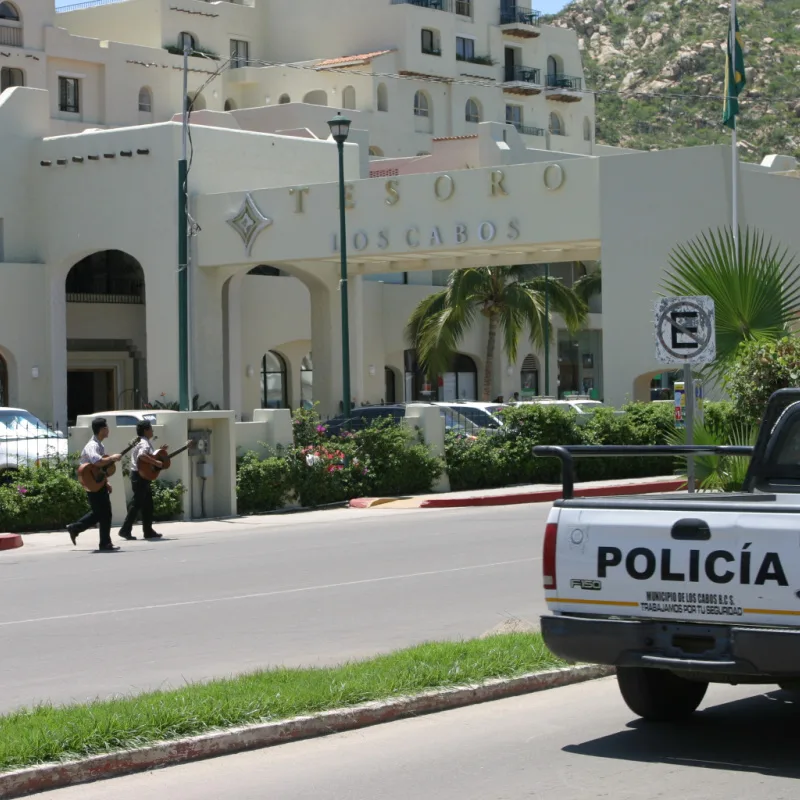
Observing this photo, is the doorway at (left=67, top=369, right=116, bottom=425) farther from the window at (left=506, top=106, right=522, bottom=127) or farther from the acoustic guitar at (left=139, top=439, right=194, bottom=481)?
the window at (left=506, top=106, right=522, bottom=127)

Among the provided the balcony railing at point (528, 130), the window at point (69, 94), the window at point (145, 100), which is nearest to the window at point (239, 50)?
the window at point (145, 100)

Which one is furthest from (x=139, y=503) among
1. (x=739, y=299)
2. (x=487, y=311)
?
(x=487, y=311)

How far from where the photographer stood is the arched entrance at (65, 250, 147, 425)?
4925 centimetres

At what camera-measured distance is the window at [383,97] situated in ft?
229

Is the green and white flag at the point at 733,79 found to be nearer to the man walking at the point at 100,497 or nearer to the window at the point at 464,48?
the man walking at the point at 100,497

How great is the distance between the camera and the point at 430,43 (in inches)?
2901

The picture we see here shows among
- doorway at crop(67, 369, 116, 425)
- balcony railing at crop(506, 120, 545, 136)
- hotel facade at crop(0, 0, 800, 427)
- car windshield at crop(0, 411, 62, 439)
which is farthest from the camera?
balcony railing at crop(506, 120, 545, 136)

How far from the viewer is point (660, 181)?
113ft

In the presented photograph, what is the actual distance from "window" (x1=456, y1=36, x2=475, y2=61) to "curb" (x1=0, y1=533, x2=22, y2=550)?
194 ft

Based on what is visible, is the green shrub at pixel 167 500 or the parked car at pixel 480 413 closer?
the green shrub at pixel 167 500

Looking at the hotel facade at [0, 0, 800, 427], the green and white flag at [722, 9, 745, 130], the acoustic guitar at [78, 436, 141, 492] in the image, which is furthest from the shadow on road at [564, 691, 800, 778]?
the hotel facade at [0, 0, 800, 427]

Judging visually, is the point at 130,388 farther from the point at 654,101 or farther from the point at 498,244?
the point at 654,101

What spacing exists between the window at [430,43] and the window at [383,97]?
174 inches

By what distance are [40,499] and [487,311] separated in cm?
3113
